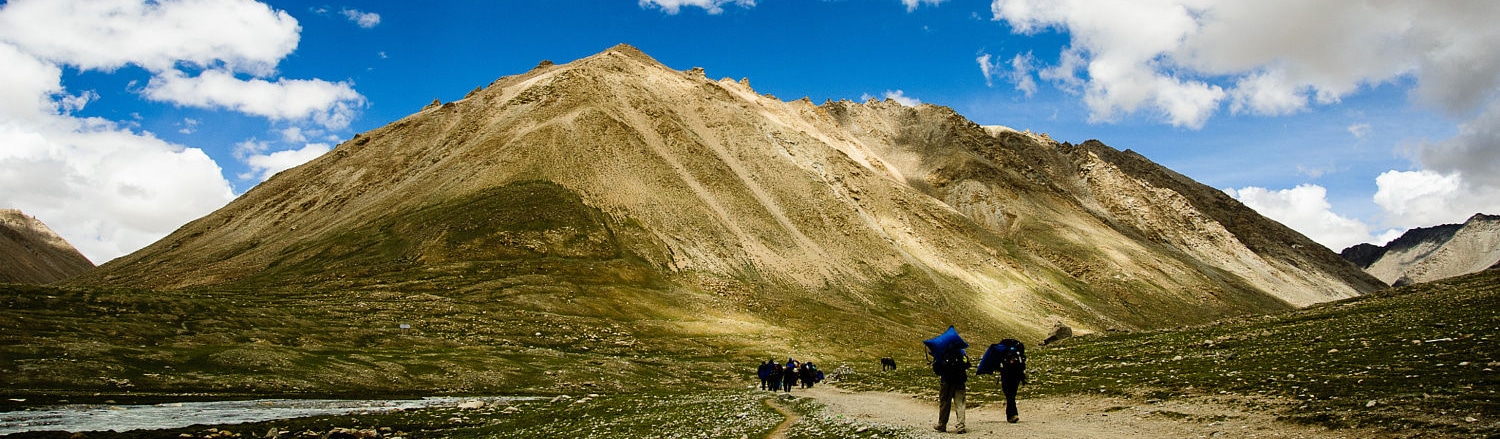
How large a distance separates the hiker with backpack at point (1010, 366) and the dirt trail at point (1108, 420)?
548 mm

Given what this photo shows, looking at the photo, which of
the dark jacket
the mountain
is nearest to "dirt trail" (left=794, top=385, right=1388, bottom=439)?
the dark jacket

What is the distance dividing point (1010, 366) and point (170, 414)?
3236 centimetres

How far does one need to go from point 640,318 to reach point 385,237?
4736 centimetres

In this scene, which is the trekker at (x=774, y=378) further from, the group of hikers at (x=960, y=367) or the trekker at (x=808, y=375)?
the group of hikers at (x=960, y=367)

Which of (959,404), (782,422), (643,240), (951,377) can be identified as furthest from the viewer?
(643,240)

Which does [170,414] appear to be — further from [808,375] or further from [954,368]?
[808,375]

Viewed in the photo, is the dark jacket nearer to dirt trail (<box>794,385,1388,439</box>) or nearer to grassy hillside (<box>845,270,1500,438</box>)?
dirt trail (<box>794,385,1388,439</box>)

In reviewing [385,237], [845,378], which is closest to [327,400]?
[845,378]

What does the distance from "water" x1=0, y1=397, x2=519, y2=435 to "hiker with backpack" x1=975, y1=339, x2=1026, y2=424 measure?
2739 centimetres

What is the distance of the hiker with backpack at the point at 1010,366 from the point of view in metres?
22.1

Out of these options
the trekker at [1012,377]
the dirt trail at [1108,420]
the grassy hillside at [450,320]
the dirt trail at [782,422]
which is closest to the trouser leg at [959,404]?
the dirt trail at [1108,420]

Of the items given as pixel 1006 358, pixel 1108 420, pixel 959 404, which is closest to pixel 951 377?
pixel 959 404

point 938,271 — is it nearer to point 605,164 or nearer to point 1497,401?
point 605,164

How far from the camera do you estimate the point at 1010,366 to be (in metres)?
22.1
